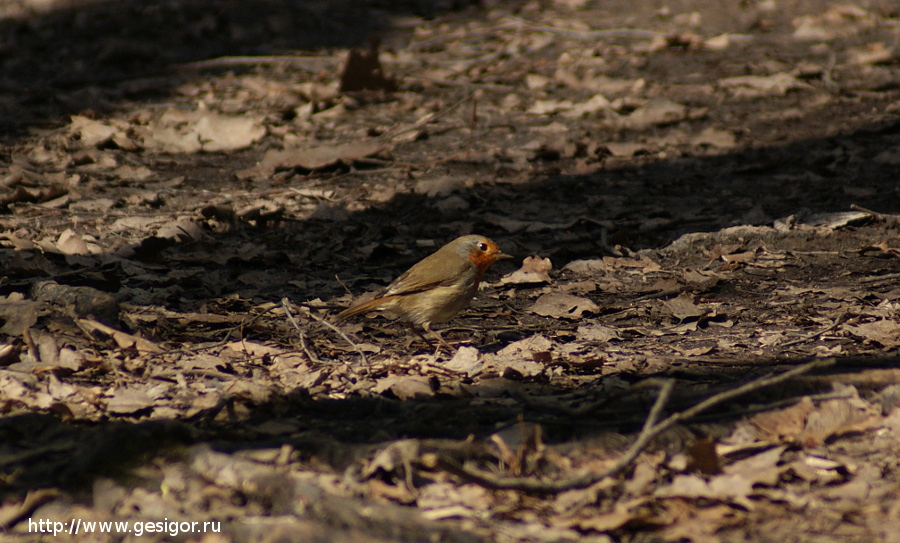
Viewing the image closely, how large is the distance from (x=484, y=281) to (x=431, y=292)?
1.08 m

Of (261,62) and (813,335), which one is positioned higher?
(261,62)

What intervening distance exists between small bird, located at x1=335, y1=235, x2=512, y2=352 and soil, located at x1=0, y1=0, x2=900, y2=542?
0.68 feet

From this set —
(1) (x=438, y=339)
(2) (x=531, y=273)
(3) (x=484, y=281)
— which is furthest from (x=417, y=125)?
(1) (x=438, y=339)

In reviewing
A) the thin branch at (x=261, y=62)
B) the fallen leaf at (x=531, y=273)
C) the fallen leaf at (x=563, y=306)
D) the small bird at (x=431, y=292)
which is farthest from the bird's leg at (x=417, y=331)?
the thin branch at (x=261, y=62)

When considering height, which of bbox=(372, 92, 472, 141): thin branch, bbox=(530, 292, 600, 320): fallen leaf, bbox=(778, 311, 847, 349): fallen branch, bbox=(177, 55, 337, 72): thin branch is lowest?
bbox=(530, 292, 600, 320): fallen leaf

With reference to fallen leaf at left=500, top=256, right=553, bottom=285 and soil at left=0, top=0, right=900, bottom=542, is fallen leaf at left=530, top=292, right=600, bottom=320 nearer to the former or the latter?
soil at left=0, top=0, right=900, bottom=542

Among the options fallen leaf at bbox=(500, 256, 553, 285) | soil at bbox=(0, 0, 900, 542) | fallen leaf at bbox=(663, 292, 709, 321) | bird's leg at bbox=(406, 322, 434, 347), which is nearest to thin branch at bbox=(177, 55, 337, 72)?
soil at bbox=(0, 0, 900, 542)

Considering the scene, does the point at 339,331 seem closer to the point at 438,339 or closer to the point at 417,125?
the point at 438,339

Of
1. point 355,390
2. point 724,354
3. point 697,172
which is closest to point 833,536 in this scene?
point 724,354

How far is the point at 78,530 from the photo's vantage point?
243cm

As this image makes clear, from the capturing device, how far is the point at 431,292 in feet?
15.3

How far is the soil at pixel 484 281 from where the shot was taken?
8.45ft

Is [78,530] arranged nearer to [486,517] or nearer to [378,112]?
[486,517]

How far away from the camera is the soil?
257cm
